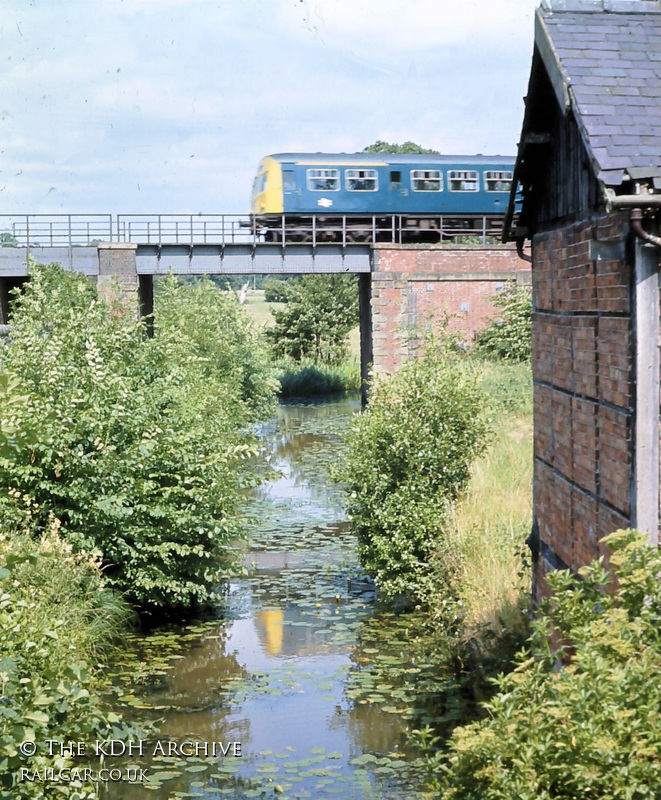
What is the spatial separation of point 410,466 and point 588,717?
9.11 metres

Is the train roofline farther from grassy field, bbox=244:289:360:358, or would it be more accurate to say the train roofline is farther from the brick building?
the brick building

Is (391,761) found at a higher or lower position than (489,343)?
lower

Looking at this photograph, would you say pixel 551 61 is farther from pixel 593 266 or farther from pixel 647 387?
pixel 647 387

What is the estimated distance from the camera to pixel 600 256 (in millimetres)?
6430

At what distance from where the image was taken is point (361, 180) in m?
35.1

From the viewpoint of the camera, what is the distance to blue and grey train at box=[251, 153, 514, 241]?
34.5 metres

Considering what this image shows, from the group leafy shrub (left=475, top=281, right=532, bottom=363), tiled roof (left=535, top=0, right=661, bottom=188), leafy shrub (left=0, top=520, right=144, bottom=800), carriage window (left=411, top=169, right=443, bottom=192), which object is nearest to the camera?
leafy shrub (left=0, top=520, right=144, bottom=800)

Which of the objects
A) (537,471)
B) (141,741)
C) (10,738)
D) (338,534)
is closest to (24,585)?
(141,741)

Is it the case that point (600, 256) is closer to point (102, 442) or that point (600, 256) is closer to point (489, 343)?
point (102, 442)

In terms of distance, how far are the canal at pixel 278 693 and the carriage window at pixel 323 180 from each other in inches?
775

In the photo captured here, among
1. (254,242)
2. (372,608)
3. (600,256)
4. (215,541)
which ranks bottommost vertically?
(372,608)

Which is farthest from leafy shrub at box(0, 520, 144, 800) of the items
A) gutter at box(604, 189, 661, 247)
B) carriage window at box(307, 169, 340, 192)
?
carriage window at box(307, 169, 340, 192)

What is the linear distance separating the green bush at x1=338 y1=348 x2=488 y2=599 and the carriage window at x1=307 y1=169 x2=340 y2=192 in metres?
21.6

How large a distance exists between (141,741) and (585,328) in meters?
5.37
